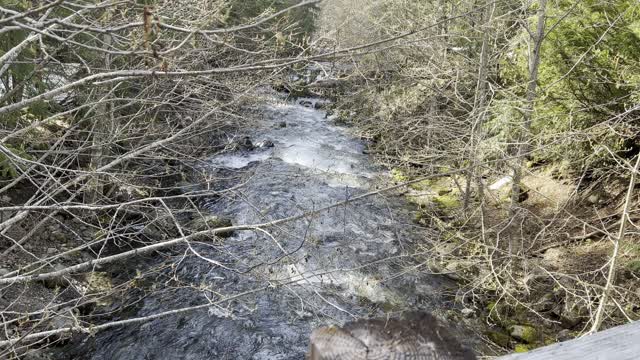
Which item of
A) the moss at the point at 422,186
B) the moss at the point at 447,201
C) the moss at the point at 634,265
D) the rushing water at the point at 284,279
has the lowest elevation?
Result: the moss at the point at 422,186

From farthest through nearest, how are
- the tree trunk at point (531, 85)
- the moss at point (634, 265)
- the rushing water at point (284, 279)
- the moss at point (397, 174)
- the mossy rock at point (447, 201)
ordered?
the moss at point (397, 174) < the mossy rock at point (447, 201) < the tree trunk at point (531, 85) < the rushing water at point (284, 279) < the moss at point (634, 265)

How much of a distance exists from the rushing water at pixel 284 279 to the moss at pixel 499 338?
3.03 ft

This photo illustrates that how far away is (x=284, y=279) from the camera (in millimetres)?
4977

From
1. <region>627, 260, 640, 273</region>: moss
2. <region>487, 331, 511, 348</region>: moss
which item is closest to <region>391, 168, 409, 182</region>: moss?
<region>487, 331, 511, 348</region>: moss

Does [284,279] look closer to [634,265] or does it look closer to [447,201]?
[634,265]

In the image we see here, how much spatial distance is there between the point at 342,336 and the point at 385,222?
30.4 ft

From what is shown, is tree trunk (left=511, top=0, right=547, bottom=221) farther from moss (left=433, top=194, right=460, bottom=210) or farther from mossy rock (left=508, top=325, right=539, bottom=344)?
moss (left=433, top=194, right=460, bottom=210)

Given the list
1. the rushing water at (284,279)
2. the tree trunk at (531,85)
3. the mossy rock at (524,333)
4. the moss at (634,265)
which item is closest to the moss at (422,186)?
the rushing water at (284,279)

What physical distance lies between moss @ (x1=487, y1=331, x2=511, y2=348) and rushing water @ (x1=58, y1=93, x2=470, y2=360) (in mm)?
924

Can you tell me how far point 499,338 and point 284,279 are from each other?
11.9ft

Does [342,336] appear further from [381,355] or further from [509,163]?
[509,163]

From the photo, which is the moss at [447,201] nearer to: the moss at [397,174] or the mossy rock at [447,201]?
the mossy rock at [447,201]

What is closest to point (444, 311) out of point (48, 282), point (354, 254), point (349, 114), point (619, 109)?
point (354, 254)

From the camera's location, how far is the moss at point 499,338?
263 inches
